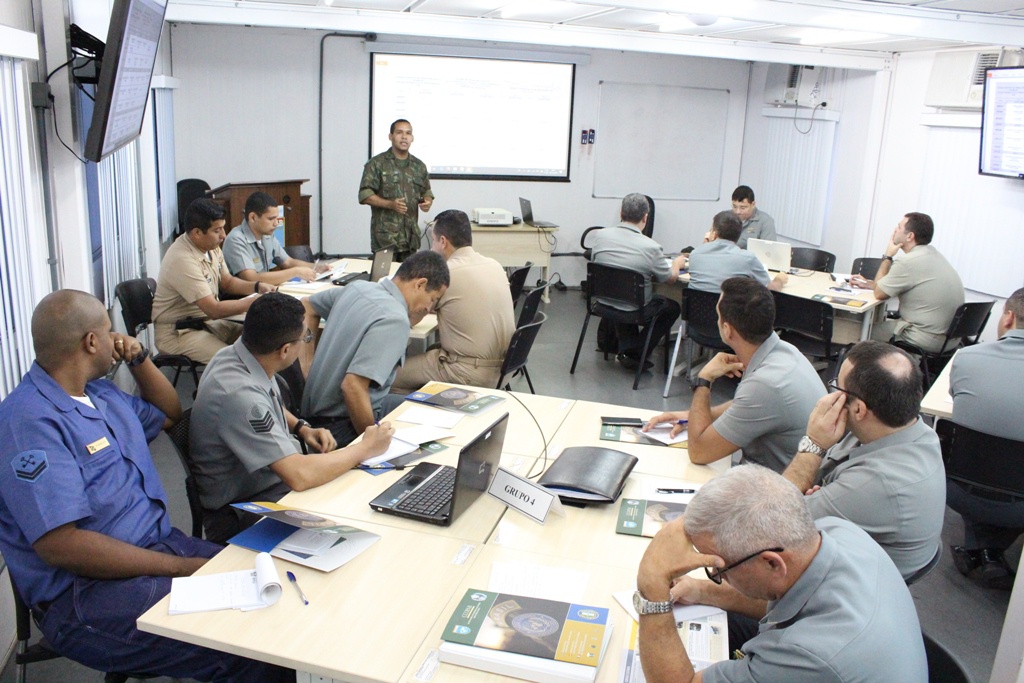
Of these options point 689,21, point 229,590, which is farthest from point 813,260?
point 229,590

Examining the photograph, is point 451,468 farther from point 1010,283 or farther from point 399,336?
point 1010,283

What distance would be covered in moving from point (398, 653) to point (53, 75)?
104 inches

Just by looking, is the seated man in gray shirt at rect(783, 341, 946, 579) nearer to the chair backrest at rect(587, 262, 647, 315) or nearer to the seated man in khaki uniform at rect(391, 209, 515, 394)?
the seated man in khaki uniform at rect(391, 209, 515, 394)

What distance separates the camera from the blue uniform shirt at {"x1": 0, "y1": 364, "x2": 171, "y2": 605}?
→ 1966 mm

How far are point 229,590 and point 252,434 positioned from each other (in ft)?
1.98

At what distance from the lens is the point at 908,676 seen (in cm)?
149

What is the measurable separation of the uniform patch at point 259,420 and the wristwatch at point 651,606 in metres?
1.30

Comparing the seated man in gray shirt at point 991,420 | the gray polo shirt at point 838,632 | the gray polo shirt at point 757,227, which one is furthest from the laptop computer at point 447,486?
the gray polo shirt at point 757,227

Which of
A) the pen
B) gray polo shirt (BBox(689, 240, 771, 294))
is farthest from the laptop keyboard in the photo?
gray polo shirt (BBox(689, 240, 771, 294))

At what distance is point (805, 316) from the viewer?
535cm

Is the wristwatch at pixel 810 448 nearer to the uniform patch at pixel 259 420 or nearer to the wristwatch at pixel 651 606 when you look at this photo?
the wristwatch at pixel 651 606

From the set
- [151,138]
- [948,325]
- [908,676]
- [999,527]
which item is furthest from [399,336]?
[948,325]

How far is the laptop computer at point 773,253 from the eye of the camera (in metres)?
6.31

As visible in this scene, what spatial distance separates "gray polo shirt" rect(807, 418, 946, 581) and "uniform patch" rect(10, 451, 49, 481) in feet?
6.25
